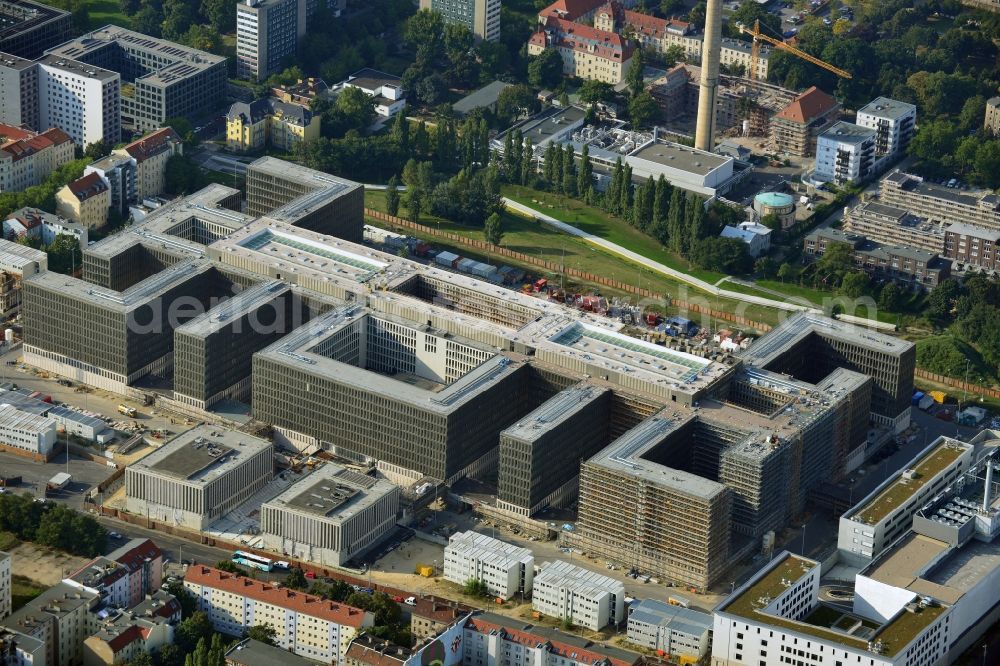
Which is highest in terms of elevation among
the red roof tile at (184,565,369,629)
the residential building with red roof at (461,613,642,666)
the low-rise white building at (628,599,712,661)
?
the red roof tile at (184,565,369,629)

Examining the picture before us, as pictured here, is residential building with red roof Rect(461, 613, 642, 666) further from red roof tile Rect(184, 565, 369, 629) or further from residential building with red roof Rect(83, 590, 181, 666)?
residential building with red roof Rect(83, 590, 181, 666)

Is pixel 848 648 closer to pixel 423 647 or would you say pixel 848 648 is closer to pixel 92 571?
pixel 423 647

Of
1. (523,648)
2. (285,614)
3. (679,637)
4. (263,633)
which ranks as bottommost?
(679,637)

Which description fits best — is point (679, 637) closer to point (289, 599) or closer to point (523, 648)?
point (523, 648)

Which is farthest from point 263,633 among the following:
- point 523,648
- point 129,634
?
point 523,648

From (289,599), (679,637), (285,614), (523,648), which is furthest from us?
(679,637)

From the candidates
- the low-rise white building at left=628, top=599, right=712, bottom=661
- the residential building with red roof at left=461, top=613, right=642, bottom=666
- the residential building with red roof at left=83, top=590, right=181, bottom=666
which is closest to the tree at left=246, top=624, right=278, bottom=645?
the residential building with red roof at left=83, top=590, right=181, bottom=666

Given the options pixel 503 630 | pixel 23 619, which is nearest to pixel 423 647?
pixel 503 630
